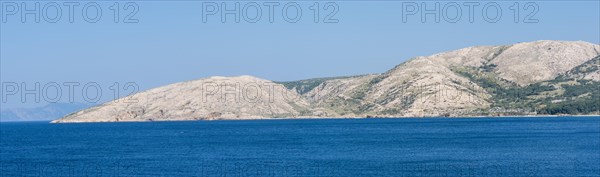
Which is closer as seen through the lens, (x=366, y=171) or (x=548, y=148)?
(x=366, y=171)

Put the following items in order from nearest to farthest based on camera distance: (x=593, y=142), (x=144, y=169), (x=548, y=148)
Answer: (x=144, y=169) < (x=548, y=148) < (x=593, y=142)

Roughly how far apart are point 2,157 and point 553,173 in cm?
9854

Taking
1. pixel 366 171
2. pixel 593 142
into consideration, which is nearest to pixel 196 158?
pixel 366 171

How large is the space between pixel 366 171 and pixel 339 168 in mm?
5544

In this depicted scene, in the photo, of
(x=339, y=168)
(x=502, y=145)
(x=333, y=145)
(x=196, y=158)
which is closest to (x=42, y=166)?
(x=196, y=158)

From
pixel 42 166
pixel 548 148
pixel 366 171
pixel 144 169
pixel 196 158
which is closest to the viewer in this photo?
pixel 366 171

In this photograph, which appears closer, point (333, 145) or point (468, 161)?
point (468, 161)

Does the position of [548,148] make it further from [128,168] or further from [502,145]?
[128,168]

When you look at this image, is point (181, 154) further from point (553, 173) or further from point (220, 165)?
point (553, 173)

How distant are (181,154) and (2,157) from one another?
3280 centimetres

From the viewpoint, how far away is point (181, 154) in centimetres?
14988

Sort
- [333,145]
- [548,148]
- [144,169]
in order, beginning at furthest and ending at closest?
[333,145], [548,148], [144,169]

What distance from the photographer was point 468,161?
122 m

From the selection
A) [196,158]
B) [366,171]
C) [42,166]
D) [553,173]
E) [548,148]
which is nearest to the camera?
[553,173]
